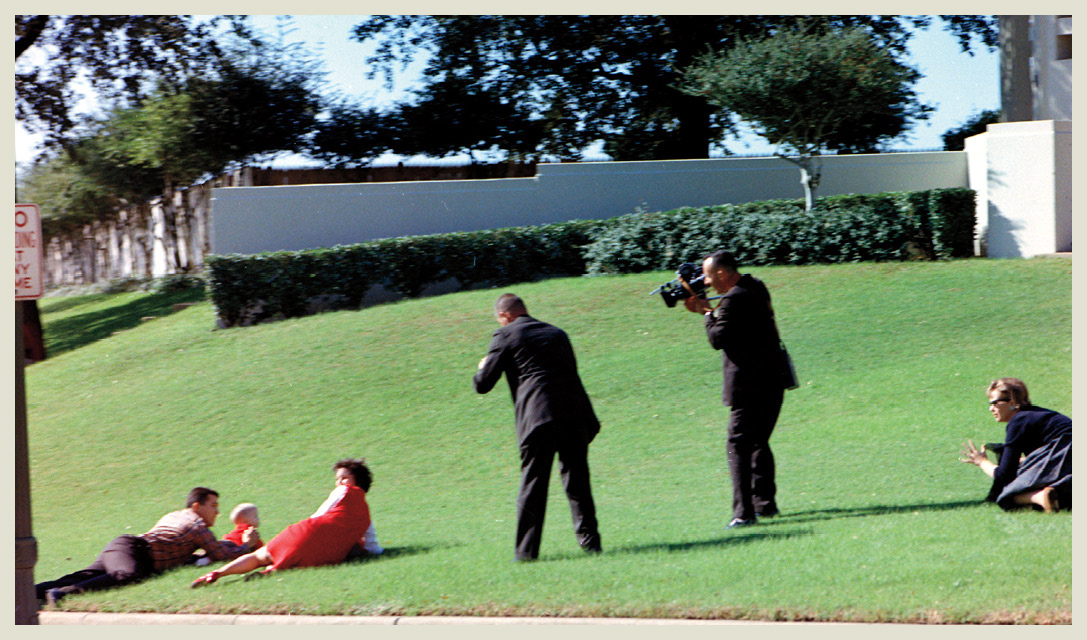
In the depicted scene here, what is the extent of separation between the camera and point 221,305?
51.0 ft

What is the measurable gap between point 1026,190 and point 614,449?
980 centimetres

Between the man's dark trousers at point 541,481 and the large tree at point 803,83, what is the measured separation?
1188 centimetres

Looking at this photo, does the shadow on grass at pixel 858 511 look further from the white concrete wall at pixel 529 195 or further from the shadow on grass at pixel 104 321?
the shadow on grass at pixel 104 321

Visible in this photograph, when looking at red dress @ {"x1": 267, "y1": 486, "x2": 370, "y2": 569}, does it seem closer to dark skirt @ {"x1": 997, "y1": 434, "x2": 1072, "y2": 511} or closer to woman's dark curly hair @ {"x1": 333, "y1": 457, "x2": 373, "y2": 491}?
woman's dark curly hair @ {"x1": 333, "y1": 457, "x2": 373, "y2": 491}

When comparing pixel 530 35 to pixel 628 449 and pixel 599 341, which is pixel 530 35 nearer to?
pixel 599 341

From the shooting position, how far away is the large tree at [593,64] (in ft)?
72.8

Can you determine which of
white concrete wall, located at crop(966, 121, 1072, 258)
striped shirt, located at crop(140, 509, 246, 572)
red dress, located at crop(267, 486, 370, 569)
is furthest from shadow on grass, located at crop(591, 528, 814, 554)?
white concrete wall, located at crop(966, 121, 1072, 258)

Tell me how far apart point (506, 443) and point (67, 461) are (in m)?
4.87

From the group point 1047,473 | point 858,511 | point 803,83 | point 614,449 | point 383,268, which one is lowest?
point 614,449

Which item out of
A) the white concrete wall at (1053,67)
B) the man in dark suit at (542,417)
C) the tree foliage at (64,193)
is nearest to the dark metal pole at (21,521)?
the man in dark suit at (542,417)

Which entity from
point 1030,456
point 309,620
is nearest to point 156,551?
point 309,620

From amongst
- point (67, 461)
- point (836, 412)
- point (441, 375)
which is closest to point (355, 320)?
point (441, 375)

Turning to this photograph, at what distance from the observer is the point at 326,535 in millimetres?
6750

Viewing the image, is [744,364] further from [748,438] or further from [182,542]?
[182,542]
